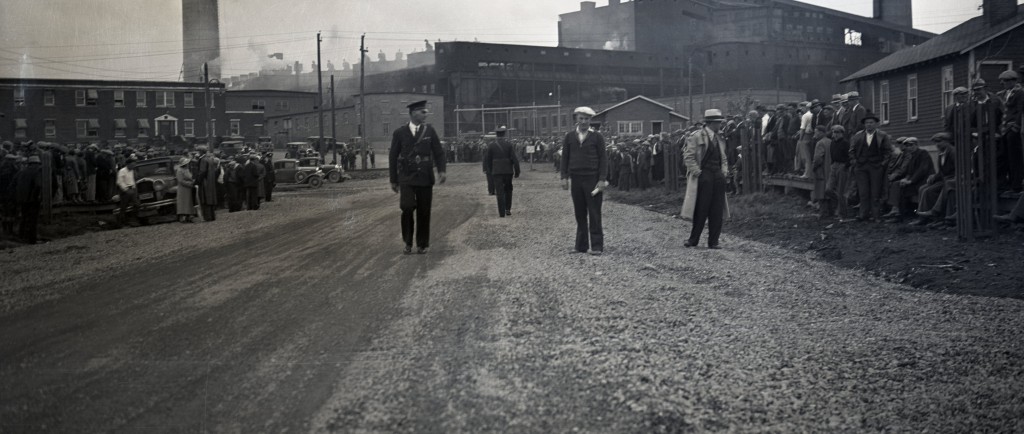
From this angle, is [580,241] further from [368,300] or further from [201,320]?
[201,320]

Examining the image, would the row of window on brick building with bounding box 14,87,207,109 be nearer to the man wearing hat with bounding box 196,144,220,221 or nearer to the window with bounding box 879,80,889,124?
the man wearing hat with bounding box 196,144,220,221

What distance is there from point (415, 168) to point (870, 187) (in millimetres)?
8745

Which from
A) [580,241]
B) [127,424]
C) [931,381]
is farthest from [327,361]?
[580,241]

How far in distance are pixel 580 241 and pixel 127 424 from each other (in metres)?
8.64

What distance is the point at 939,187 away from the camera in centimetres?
1478

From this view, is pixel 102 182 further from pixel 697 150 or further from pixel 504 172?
pixel 697 150

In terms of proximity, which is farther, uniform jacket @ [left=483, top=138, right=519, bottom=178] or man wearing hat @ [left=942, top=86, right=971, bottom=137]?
uniform jacket @ [left=483, top=138, right=519, bottom=178]

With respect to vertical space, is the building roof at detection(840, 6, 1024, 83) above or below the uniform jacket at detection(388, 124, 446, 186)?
above

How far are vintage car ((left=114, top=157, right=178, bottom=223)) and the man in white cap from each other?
14099 mm

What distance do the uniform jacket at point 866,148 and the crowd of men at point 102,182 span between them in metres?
15.4

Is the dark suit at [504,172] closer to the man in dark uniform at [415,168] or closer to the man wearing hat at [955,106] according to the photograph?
the man in dark uniform at [415,168]

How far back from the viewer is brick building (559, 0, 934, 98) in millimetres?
91688

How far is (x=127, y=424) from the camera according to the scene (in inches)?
181

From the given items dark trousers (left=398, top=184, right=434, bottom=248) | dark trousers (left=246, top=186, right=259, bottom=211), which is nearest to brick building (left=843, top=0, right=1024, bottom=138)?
dark trousers (left=398, top=184, right=434, bottom=248)
